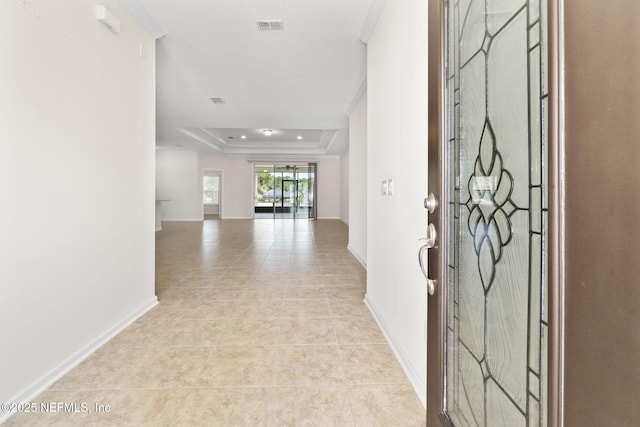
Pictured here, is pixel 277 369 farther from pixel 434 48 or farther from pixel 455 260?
pixel 434 48

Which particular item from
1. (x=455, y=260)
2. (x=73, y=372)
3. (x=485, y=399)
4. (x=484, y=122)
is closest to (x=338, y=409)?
(x=485, y=399)

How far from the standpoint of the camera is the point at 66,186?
1974 mm

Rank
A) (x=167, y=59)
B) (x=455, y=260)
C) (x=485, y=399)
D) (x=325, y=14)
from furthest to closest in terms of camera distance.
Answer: (x=167, y=59) → (x=325, y=14) → (x=455, y=260) → (x=485, y=399)

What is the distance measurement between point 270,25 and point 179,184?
1013cm

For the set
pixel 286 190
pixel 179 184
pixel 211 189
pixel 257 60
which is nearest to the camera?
pixel 257 60

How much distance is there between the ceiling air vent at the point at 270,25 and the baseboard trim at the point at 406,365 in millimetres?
2803

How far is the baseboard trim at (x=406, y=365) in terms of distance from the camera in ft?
5.56

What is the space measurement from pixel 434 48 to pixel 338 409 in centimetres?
173

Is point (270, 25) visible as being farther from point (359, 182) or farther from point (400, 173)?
point (359, 182)

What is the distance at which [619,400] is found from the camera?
1.60 ft

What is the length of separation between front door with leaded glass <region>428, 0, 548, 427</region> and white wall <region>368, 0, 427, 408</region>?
558 millimetres

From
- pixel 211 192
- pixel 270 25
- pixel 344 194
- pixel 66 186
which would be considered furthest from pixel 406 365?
pixel 211 192

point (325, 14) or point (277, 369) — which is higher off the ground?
point (325, 14)

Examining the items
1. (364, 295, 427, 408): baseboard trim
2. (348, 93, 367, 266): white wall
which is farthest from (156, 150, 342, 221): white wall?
(364, 295, 427, 408): baseboard trim
